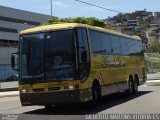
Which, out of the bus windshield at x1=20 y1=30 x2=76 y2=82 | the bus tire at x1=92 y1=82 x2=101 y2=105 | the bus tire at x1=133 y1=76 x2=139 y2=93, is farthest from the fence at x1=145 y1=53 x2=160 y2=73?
the bus windshield at x1=20 y1=30 x2=76 y2=82

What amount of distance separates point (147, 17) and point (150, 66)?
328 ft

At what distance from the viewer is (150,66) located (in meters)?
79.0

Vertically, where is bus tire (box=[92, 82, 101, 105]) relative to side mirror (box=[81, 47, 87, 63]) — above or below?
below

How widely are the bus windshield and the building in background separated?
68214 mm

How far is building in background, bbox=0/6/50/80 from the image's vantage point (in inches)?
3529

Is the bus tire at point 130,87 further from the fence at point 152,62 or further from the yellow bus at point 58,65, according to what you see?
the fence at point 152,62

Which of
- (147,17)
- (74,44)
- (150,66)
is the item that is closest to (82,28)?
(74,44)

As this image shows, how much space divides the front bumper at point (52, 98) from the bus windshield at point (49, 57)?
53 cm

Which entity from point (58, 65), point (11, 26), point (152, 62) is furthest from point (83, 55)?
point (11, 26)

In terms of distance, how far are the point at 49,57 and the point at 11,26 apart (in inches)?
3496

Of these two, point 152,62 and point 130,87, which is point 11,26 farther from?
point 130,87

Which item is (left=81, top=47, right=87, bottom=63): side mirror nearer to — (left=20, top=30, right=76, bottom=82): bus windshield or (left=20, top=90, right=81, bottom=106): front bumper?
(left=20, top=30, right=76, bottom=82): bus windshield

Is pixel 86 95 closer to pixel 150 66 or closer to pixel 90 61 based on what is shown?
pixel 90 61

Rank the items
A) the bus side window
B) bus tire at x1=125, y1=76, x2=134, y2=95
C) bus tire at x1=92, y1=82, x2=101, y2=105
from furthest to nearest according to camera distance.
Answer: bus tire at x1=125, y1=76, x2=134, y2=95
bus tire at x1=92, y1=82, x2=101, y2=105
the bus side window
